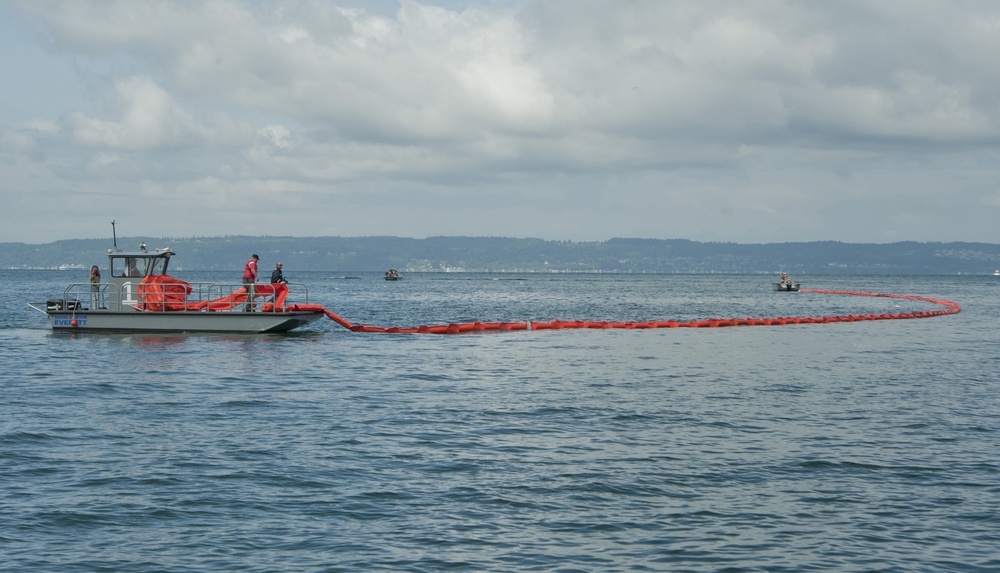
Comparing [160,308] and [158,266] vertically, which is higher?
[158,266]

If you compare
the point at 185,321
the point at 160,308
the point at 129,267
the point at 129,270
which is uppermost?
the point at 129,267

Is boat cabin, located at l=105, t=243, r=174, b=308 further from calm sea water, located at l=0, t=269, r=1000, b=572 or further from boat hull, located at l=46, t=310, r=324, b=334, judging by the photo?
calm sea water, located at l=0, t=269, r=1000, b=572

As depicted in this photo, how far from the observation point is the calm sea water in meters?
12.6

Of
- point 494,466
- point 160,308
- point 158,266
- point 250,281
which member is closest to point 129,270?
point 158,266

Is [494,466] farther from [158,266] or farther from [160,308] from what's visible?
[158,266]

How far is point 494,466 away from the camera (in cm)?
1730

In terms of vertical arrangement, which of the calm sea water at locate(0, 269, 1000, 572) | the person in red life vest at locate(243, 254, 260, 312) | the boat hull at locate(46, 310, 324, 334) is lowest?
the calm sea water at locate(0, 269, 1000, 572)

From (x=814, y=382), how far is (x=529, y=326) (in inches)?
910

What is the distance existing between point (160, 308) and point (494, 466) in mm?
29628

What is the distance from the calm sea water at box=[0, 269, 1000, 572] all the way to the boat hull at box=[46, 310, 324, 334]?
288 inches

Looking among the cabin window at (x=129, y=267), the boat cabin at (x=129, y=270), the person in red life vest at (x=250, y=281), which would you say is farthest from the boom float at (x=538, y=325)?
the cabin window at (x=129, y=267)

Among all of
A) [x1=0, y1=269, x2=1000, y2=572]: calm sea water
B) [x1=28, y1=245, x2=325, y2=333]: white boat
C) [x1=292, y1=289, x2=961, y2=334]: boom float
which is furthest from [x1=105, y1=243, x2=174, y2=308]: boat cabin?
[x1=0, y1=269, x2=1000, y2=572]: calm sea water

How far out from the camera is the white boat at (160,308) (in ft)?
139

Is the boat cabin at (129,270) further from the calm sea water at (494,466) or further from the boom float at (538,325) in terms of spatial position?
the calm sea water at (494,466)
